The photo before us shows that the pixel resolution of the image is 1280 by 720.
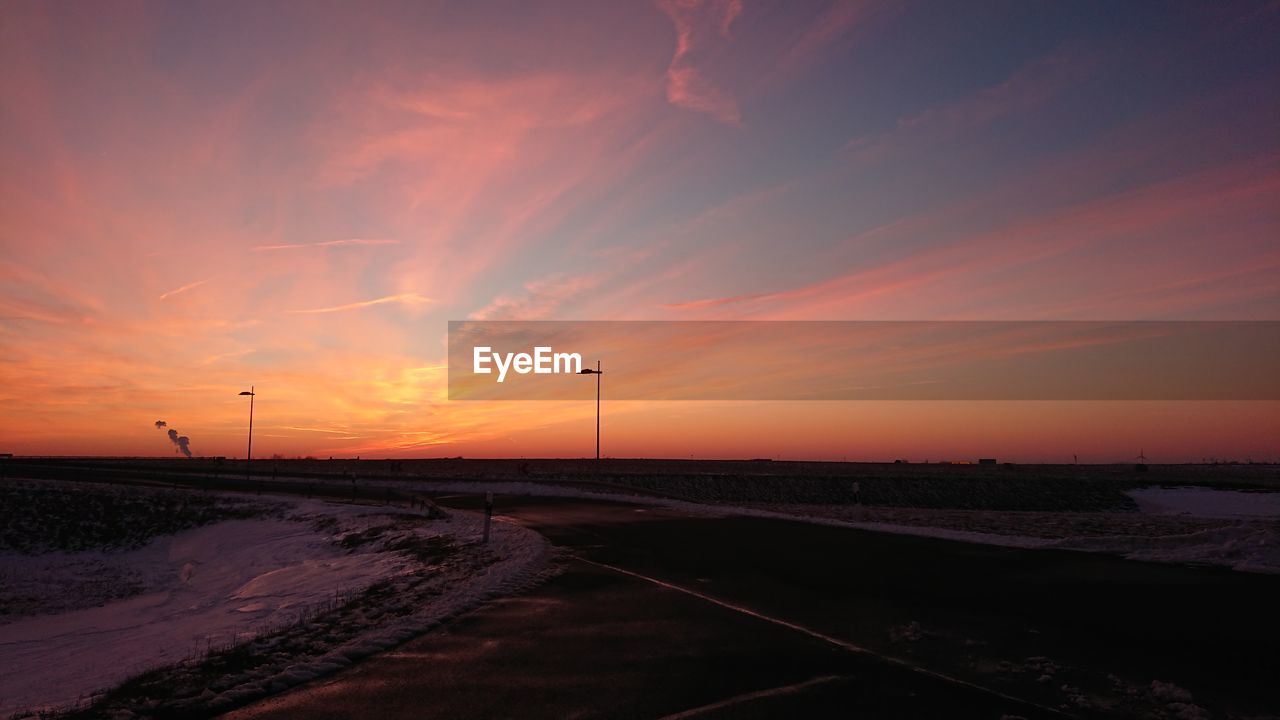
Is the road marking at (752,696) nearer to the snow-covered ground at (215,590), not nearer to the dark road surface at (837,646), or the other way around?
the dark road surface at (837,646)

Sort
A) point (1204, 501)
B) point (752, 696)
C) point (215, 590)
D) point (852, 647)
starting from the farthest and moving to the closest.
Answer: point (1204, 501), point (215, 590), point (852, 647), point (752, 696)

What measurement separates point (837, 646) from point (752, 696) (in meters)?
2.14

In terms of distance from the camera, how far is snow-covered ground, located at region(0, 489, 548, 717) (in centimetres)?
1030

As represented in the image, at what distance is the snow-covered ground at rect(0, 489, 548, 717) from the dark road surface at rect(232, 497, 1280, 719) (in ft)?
4.62

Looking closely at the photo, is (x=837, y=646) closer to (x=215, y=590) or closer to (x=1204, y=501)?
(x=215, y=590)

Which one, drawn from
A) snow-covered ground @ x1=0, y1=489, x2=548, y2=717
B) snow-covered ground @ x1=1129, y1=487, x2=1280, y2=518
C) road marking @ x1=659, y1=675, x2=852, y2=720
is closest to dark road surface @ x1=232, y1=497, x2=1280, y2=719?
road marking @ x1=659, y1=675, x2=852, y2=720

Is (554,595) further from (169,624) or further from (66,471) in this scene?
(66,471)

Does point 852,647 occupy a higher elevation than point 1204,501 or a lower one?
higher

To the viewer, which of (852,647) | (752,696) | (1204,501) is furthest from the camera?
(1204,501)

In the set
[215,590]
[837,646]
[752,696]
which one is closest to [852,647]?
[837,646]

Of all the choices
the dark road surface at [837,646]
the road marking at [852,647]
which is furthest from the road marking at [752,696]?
the road marking at [852,647]

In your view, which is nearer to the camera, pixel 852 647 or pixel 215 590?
pixel 852 647

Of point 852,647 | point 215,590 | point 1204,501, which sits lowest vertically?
point 215,590

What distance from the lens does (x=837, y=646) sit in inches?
310
